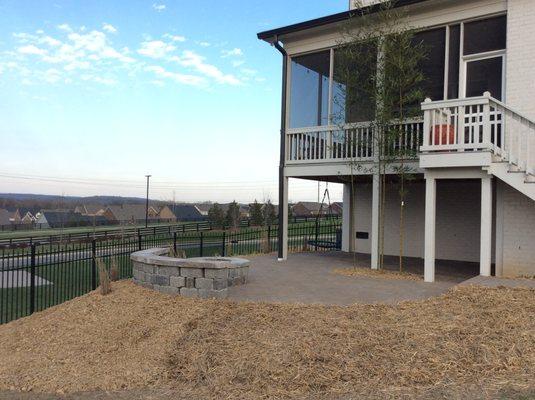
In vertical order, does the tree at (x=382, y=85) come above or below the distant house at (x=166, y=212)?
above

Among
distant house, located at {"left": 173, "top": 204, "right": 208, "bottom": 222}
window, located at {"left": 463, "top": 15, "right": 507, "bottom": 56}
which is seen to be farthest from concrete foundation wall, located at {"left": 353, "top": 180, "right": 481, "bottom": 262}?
distant house, located at {"left": 173, "top": 204, "right": 208, "bottom": 222}

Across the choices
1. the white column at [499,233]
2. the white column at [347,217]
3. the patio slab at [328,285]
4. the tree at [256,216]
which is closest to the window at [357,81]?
the white column at [499,233]

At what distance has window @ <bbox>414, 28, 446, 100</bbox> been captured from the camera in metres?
9.66

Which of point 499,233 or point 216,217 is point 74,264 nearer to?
point 499,233

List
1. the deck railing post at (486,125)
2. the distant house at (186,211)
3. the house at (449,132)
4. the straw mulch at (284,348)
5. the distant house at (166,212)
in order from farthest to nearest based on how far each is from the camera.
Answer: the distant house at (186,211), the distant house at (166,212), the house at (449,132), the deck railing post at (486,125), the straw mulch at (284,348)

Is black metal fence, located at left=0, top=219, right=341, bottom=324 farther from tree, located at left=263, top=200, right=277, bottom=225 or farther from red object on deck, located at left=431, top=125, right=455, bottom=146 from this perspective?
tree, located at left=263, top=200, right=277, bottom=225

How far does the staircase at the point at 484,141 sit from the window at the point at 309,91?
12.3ft

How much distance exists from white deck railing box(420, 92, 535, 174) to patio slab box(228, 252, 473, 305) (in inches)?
93.6

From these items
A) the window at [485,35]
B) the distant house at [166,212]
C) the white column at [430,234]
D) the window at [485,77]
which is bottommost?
the distant house at [166,212]

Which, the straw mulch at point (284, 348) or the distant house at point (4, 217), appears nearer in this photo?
the straw mulch at point (284, 348)

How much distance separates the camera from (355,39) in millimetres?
9805

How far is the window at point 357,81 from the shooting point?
9.60 meters

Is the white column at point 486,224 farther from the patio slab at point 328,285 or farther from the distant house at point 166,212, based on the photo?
the distant house at point 166,212

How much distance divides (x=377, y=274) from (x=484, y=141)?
10.4 ft
